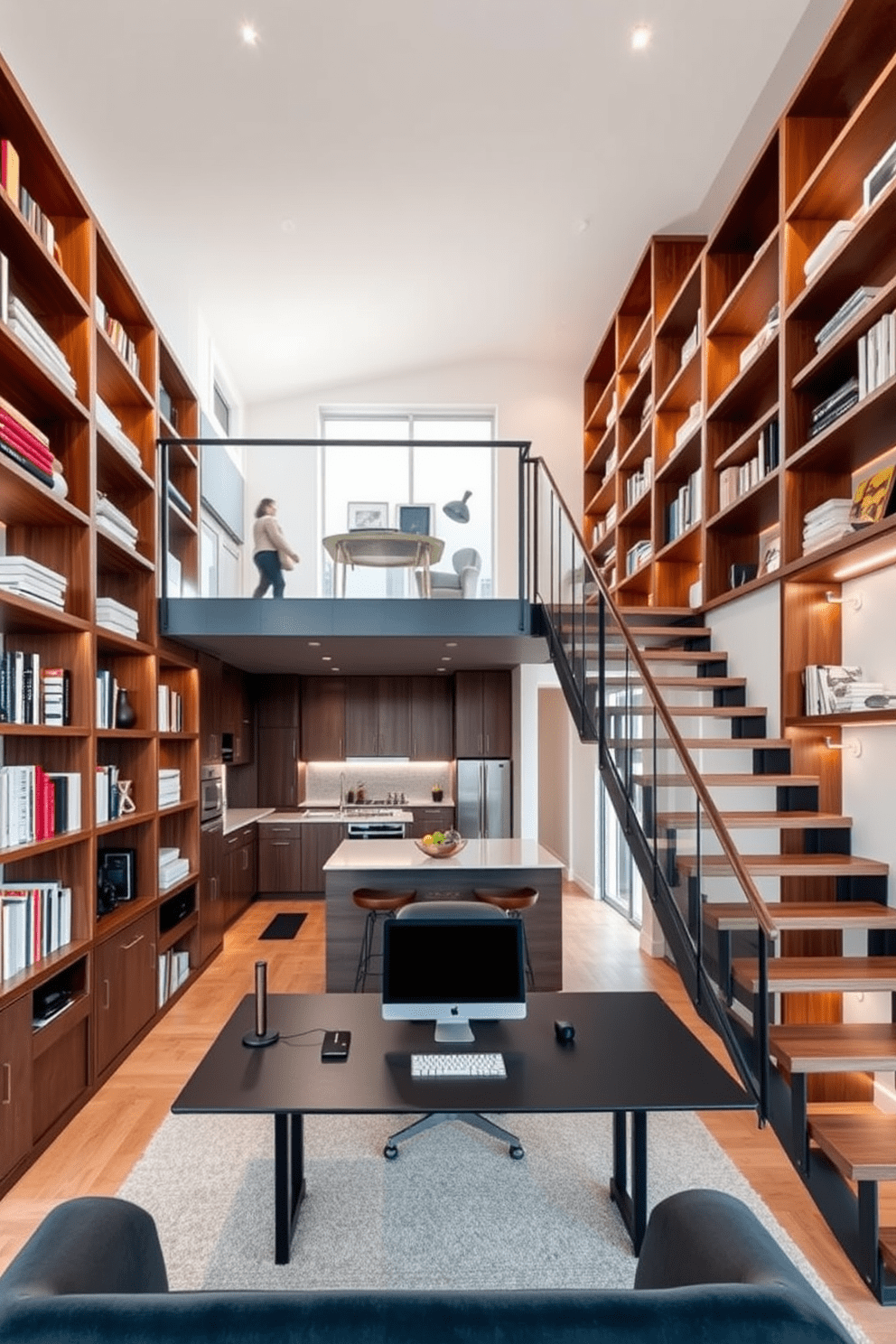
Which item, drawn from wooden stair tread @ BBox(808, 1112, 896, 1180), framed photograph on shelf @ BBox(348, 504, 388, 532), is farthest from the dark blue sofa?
framed photograph on shelf @ BBox(348, 504, 388, 532)

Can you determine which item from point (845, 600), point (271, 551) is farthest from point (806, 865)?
point (271, 551)

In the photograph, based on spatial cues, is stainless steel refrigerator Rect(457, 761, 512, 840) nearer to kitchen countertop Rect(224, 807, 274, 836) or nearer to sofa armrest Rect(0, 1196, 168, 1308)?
kitchen countertop Rect(224, 807, 274, 836)

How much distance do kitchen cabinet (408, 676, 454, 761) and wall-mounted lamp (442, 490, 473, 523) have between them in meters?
2.78

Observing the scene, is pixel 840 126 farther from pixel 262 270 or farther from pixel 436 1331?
pixel 436 1331

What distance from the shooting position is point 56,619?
340 centimetres

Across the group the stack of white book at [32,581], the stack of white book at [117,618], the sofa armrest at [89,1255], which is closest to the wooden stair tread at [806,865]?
the sofa armrest at [89,1255]

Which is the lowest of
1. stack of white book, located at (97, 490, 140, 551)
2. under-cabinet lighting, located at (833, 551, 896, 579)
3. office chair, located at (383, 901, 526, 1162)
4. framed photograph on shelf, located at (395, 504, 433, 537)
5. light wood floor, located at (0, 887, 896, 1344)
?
light wood floor, located at (0, 887, 896, 1344)

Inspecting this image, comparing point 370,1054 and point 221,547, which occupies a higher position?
point 221,547

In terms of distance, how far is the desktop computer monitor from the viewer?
2738mm

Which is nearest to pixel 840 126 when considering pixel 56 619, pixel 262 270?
pixel 262 270

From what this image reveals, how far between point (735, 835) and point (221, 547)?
3937 millimetres

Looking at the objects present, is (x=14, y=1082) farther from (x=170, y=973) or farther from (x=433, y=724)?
(x=433, y=724)

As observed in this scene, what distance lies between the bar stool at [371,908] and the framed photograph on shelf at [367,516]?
288 cm

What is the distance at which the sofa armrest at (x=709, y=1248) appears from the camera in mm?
1241
